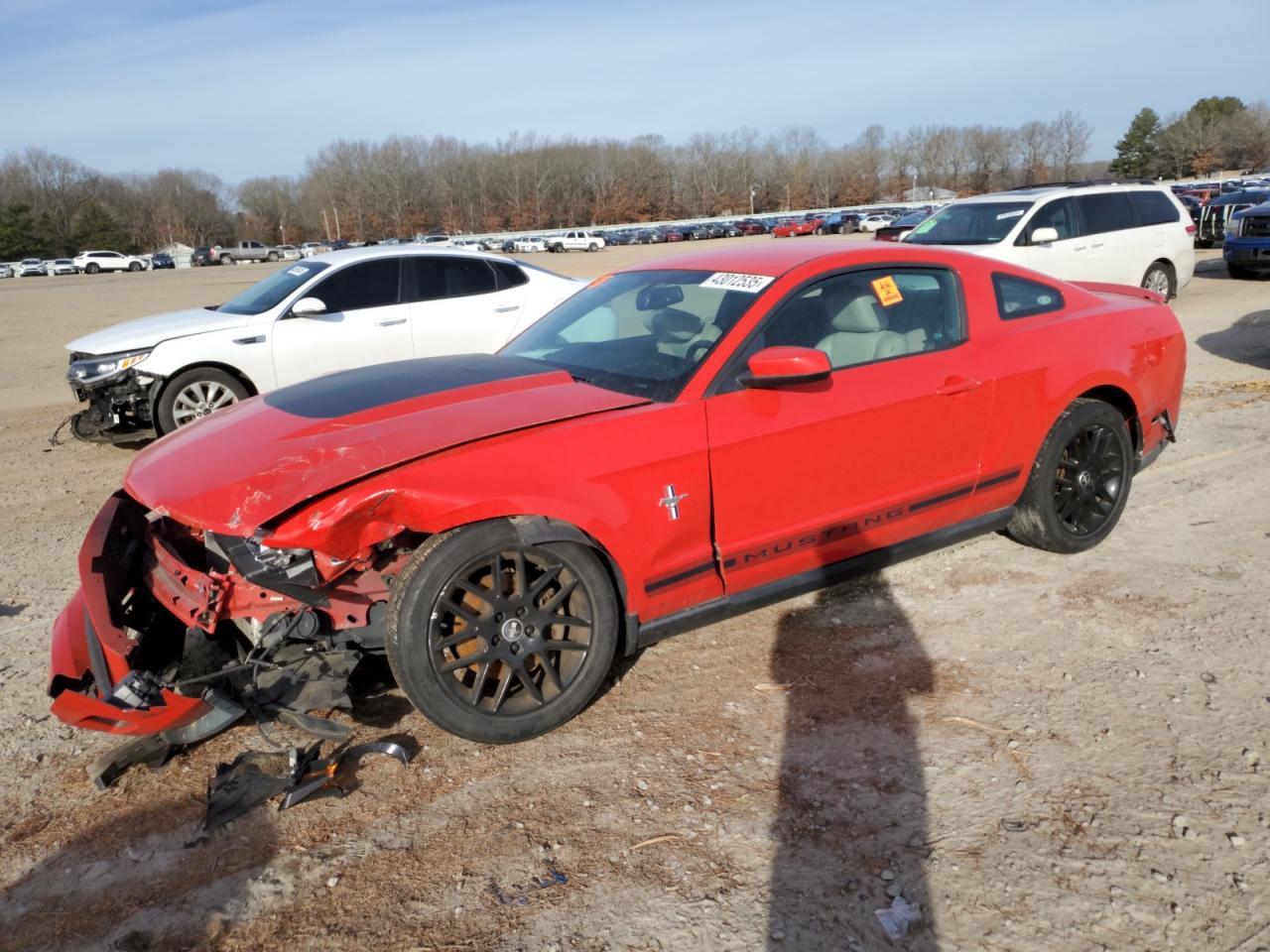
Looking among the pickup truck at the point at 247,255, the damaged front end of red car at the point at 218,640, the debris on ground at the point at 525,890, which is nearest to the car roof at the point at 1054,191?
the damaged front end of red car at the point at 218,640

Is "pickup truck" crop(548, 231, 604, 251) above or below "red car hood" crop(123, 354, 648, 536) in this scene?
above

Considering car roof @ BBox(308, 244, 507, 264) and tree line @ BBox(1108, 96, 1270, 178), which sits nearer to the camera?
car roof @ BBox(308, 244, 507, 264)

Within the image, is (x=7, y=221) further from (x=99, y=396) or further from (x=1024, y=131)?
(x=1024, y=131)

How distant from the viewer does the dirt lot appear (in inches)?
98.7

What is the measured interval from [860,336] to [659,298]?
2.95ft

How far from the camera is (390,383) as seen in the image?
12.4 feet

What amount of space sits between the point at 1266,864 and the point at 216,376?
7.41 m

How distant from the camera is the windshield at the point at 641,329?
3.71 metres

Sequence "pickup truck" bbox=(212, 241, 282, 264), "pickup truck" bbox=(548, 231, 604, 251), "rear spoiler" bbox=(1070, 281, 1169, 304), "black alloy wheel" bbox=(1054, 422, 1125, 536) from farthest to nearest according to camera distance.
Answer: "pickup truck" bbox=(212, 241, 282, 264) → "pickup truck" bbox=(548, 231, 604, 251) → "rear spoiler" bbox=(1070, 281, 1169, 304) → "black alloy wheel" bbox=(1054, 422, 1125, 536)

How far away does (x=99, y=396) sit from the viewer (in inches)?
296

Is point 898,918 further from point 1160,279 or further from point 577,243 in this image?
point 577,243

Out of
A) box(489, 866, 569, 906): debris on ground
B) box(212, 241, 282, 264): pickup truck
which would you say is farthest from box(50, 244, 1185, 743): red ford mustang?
box(212, 241, 282, 264): pickup truck

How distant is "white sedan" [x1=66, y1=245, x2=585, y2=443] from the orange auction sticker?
4.48 metres

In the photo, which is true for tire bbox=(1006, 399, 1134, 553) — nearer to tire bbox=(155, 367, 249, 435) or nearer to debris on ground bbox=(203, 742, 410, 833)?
debris on ground bbox=(203, 742, 410, 833)
